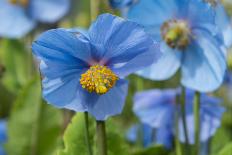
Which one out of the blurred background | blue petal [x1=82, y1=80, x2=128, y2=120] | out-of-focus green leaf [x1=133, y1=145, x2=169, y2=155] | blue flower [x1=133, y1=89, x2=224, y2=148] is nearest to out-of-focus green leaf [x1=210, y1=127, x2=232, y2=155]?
the blurred background

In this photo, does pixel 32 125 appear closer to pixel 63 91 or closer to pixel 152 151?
pixel 152 151

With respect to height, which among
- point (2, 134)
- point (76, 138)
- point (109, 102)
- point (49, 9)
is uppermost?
point (109, 102)

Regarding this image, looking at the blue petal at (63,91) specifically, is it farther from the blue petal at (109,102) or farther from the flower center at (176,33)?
the flower center at (176,33)

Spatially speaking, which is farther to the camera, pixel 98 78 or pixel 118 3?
pixel 118 3

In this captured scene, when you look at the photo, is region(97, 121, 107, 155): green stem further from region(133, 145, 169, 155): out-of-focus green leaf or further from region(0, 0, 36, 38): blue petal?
region(0, 0, 36, 38): blue petal

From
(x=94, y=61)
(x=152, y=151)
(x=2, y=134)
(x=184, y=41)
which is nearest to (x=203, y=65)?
(x=184, y=41)

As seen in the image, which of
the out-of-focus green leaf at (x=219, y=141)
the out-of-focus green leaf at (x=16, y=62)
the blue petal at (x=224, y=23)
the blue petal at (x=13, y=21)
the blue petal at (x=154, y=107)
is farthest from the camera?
the blue petal at (x=13, y=21)

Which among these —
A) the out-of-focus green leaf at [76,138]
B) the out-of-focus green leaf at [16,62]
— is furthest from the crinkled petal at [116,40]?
the out-of-focus green leaf at [16,62]
